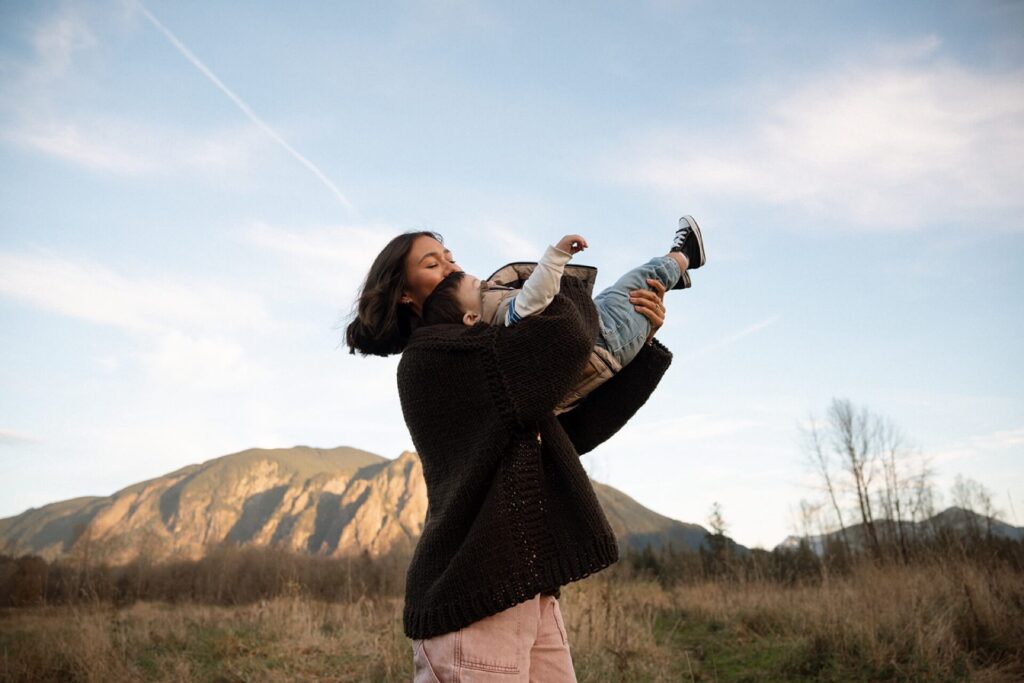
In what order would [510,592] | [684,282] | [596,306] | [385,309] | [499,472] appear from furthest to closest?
1. [684,282]
2. [385,309]
3. [596,306]
4. [499,472]
5. [510,592]

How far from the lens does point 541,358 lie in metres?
1.89

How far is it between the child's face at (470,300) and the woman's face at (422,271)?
14 centimetres

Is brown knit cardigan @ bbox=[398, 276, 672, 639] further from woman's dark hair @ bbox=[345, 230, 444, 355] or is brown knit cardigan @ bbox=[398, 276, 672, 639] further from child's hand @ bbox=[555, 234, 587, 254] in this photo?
woman's dark hair @ bbox=[345, 230, 444, 355]

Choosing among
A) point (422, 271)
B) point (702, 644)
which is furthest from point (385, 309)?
point (702, 644)

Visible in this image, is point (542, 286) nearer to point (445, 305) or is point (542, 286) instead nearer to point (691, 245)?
point (445, 305)

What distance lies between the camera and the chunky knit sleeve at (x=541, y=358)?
1.88 m

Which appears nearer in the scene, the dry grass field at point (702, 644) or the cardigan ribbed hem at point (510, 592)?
the cardigan ribbed hem at point (510, 592)

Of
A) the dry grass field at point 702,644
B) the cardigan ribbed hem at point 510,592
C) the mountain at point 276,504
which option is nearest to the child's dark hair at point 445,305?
the cardigan ribbed hem at point 510,592

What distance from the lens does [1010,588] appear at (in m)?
7.49

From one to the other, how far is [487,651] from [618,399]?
1.01m

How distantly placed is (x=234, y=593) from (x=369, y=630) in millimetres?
29696

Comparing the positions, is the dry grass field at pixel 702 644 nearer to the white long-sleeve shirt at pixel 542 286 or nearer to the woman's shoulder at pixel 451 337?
the woman's shoulder at pixel 451 337

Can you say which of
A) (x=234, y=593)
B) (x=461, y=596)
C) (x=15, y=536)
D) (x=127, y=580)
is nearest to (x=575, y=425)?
(x=461, y=596)

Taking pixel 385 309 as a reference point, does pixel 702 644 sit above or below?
below
